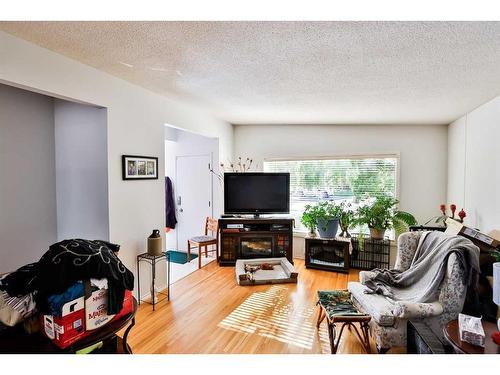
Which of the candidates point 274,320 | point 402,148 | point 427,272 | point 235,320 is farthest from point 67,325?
point 402,148

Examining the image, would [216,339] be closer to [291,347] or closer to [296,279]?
[291,347]

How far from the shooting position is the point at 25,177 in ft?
8.96

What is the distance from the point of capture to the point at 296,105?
11.8 feet

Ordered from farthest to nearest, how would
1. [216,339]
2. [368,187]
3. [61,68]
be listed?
1. [368,187]
2. [216,339]
3. [61,68]

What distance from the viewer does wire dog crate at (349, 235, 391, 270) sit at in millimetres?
4246

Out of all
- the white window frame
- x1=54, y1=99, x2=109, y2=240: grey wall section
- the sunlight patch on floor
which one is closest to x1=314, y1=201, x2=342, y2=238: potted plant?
the white window frame

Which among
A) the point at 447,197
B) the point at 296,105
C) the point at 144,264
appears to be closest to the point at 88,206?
the point at 144,264

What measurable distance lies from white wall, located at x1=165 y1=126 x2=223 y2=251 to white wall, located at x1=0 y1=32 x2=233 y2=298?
3.04ft

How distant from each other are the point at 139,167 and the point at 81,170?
547mm

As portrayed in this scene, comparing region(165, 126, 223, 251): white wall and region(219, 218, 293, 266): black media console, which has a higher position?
region(165, 126, 223, 251): white wall

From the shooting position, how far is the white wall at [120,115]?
2.02m

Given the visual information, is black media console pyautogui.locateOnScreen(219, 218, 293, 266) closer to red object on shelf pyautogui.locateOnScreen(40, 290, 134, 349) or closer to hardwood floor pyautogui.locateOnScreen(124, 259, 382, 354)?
hardwood floor pyautogui.locateOnScreen(124, 259, 382, 354)

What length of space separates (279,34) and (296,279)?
2995 mm

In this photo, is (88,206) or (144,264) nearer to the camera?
(88,206)
